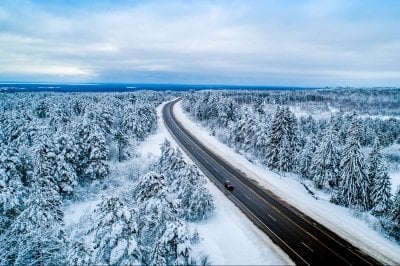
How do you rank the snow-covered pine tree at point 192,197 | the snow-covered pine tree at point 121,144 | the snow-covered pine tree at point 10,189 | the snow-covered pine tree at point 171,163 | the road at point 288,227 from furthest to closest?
the snow-covered pine tree at point 121,144 → the snow-covered pine tree at point 171,163 → the snow-covered pine tree at point 192,197 → the road at point 288,227 → the snow-covered pine tree at point 10,189

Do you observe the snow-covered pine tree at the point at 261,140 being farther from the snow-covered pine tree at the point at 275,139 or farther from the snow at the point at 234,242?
the snow at the point at 234,242

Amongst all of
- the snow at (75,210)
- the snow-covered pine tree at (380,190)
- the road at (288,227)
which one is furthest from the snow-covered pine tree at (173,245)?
the snow-covered pine tree at (380,190)

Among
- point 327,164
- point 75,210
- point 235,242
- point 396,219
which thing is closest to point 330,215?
point 396,219

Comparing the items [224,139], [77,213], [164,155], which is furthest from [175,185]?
[224,139]

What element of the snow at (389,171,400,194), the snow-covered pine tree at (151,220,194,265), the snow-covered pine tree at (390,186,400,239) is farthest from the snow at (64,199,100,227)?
the snow at (389,171,400,194)

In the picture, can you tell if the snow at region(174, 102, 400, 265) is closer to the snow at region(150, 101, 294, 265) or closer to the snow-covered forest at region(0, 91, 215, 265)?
the snow at region(150, 101, 294, 265)

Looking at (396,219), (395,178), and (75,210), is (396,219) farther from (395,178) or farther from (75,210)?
(395,178)
